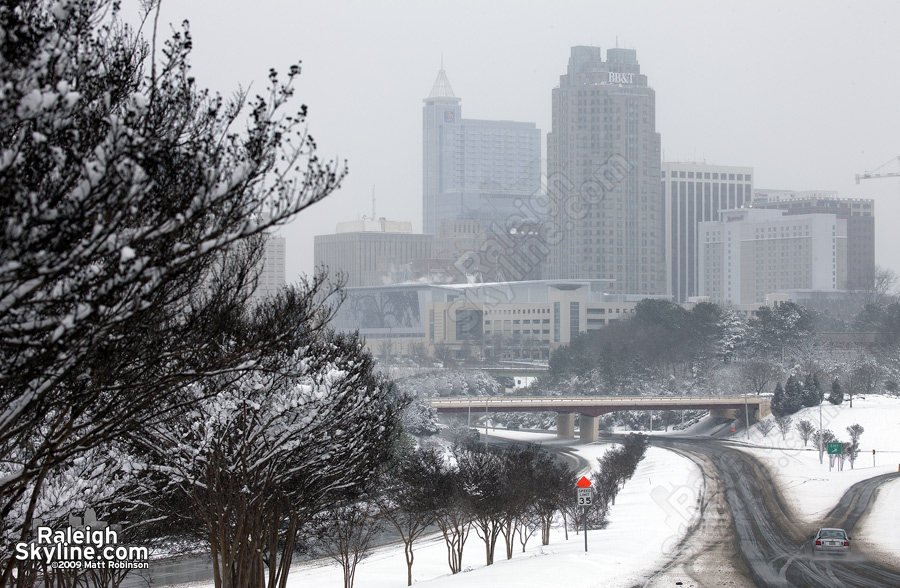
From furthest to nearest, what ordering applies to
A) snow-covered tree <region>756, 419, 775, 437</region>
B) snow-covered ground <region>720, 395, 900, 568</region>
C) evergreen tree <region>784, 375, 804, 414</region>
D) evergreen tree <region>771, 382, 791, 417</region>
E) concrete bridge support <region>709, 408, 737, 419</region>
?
concrete bridge support <region>709, 408, 737, 419</region>
evergreen tree <region>771, 382, 791, 417</region>
evergreen tree <region>784, 375, 804, 414</region>
snow-covered tree <region>756, 419, 775, 437</region>
snow-covered ground <region>720, 395, 900, 568</region>

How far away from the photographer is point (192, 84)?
10.8 m

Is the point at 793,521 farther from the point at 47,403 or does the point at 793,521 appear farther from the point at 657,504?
the point at 47,403

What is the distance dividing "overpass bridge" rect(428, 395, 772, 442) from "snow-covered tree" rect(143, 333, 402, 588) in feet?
264

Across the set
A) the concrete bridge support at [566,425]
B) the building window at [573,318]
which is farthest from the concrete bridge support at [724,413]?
the building window at [573,318]

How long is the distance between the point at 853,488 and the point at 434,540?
80.6ft

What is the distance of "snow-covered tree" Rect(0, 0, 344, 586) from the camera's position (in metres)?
8.66

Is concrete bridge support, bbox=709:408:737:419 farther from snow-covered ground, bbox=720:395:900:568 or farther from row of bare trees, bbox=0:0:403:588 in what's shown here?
row of bare trees, bbox=0:0:403:588

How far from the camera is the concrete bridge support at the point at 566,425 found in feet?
381

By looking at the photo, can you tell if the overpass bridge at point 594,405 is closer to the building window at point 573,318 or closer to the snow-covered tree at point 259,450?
the building window at point 573,318

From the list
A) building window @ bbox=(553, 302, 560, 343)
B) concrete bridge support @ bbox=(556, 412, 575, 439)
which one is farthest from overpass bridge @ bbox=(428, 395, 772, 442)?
building window @ bbox=(553, 302, 560, 343)

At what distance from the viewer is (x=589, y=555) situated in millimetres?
35562

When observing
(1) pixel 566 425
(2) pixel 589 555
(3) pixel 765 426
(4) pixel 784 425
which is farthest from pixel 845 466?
(2) pixel 589 555

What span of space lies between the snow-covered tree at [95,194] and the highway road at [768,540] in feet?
74.9

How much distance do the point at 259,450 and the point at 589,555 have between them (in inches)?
648
